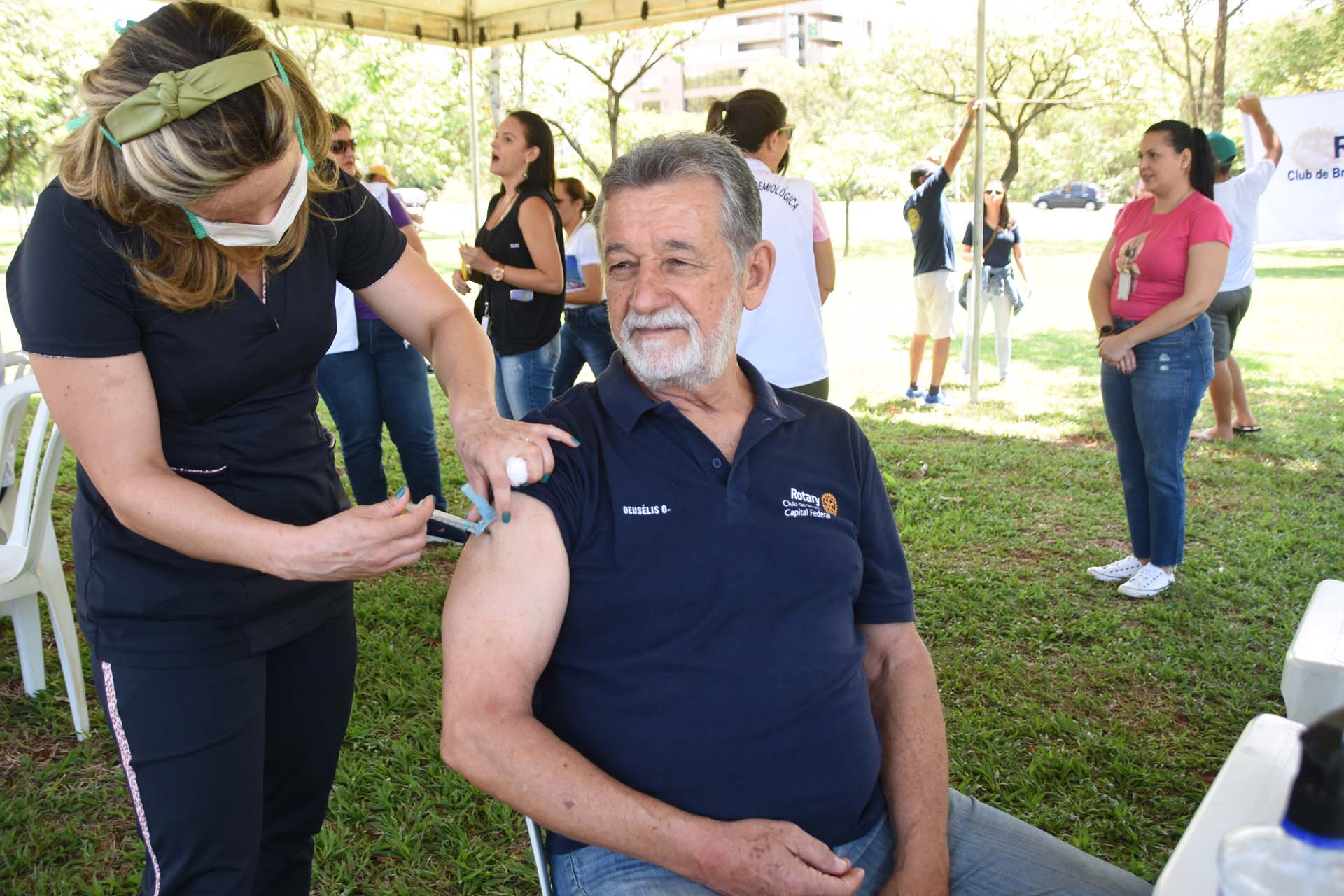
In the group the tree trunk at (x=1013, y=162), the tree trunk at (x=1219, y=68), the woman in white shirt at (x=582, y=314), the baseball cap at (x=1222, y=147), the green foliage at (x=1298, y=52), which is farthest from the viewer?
the green foliage at (x=1298, y=52)

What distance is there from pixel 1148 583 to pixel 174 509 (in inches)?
155

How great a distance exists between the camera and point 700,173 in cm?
184

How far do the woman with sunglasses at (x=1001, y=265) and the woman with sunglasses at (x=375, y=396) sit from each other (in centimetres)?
537

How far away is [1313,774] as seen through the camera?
29.9 inches

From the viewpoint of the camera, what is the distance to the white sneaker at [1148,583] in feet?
13.9

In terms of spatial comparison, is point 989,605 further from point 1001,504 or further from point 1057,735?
point 1001,504

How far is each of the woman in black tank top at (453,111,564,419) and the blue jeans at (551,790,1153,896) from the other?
320 cm

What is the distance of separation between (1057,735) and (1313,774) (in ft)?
8.74

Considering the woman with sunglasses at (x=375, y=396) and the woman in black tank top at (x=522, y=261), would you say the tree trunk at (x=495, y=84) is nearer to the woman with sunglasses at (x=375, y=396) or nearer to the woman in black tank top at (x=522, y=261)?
the woman in black tank top at (x=522, y=261)

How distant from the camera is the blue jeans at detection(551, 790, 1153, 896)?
1505 millimetres

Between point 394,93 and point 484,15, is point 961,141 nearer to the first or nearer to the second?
point 484,15

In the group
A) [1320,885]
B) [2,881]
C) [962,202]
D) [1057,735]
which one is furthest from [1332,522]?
[962,202]

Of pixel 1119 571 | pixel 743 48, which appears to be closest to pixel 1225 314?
pixel 1119 571

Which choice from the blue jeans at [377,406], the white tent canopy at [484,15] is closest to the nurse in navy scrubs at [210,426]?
the blue jeans at [377,406]
